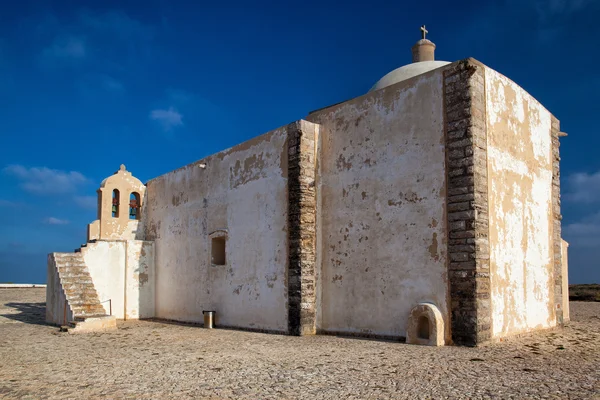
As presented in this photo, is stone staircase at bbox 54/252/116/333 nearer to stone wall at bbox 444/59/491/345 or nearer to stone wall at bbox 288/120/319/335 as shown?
stone wall at bbox 288/120/319/335

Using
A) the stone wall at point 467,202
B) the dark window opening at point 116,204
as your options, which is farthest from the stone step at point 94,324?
the stone wall at point 467,202

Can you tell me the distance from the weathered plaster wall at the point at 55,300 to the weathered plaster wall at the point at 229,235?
298cm

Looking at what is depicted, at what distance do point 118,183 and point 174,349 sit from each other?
8897 millimetres

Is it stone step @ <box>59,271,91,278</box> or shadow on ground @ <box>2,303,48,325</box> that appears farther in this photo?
shadow on ground @ <box>2,303,48,325</box>

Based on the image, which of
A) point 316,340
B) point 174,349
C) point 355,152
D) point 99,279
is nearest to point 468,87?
point 355,152

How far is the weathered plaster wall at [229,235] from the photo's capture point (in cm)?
1080

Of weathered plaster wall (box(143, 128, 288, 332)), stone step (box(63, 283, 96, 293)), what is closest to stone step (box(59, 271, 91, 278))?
stone step (box(63, 283, 96, 293))

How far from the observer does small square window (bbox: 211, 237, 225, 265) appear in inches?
508

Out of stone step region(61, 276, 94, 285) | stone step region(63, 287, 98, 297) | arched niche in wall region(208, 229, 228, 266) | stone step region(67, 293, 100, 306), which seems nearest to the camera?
stone step region(67, 293, 100, 306)

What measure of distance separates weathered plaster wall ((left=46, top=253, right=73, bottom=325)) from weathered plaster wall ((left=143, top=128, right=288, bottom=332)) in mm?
2985

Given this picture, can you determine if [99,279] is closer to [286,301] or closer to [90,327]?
[90,327]

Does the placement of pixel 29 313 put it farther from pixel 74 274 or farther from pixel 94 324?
pixel 94 324

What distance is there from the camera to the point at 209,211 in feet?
42.9

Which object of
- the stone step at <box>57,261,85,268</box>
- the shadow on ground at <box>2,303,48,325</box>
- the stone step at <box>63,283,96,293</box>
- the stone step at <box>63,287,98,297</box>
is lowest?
the shadow on ground at <box>2,303,48,325</box>
